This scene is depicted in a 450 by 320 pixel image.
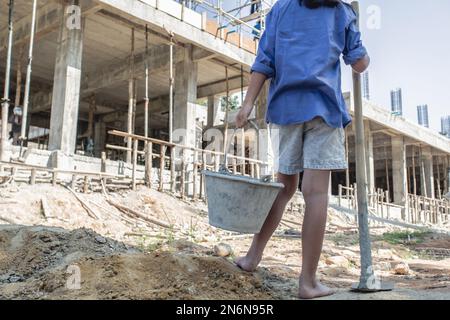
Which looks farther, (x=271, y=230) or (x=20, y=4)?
(x=20, y=4)

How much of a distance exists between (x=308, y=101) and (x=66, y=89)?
9215 mm

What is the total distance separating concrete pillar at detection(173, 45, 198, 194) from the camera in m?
13.2

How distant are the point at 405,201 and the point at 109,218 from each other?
16171 millimetres

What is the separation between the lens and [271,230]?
2.38m

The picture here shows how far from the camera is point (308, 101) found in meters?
2.18

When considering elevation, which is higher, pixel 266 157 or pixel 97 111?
pixel 97 111

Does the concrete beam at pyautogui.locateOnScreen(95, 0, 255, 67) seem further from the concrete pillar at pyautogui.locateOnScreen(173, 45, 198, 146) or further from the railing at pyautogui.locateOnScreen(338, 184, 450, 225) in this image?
the railing at pyautogui.locateOnScreen(338, 184, 450, 225)

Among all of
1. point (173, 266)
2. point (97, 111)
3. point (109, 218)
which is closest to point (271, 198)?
point (173, 266)

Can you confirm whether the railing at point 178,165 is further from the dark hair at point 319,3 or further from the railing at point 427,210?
the railing at point 427,210

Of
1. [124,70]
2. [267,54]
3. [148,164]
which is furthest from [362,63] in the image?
[124,70]

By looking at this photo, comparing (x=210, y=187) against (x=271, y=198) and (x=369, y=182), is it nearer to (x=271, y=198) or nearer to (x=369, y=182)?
(x=271, y=198)

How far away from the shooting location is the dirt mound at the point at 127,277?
6.18 feet

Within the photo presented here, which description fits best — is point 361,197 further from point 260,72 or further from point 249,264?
point 260,72

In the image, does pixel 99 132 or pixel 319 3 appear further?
Result: pixel 99 132
